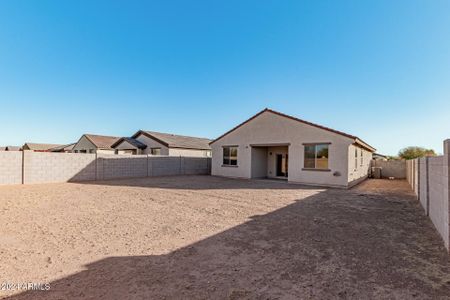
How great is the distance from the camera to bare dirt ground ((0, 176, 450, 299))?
3055 millimetres

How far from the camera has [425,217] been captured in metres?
7.15

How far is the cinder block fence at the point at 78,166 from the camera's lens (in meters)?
13.9

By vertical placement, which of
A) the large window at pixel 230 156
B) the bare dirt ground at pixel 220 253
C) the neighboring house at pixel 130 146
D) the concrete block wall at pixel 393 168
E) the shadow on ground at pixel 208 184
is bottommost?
the shadow on ground at pixel 208 184

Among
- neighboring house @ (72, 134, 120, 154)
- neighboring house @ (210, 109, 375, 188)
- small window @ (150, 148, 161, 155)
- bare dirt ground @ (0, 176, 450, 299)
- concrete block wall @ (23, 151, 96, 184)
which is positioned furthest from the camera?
neighboring house @ (72, 134, 120, 154)

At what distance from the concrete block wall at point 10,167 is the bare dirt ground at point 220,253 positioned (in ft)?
26.6

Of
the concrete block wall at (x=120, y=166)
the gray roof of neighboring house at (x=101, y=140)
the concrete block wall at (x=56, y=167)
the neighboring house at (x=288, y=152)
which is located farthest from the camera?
the gray roof of neighboring house at (x=101, y=140)

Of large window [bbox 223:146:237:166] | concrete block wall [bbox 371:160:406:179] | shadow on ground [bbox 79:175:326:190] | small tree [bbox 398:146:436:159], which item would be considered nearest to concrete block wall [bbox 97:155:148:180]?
shadow on ground [bbox 79:175:326:190]

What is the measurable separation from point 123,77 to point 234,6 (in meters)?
11.6

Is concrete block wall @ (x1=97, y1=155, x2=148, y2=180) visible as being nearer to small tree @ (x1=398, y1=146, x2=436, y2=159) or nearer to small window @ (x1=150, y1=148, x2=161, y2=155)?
small window @ (x1=150, y1=148, x2=161, y2=155)

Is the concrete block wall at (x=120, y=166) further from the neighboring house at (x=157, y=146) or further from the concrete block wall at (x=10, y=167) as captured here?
the neighboring house at (x=157, y=146)

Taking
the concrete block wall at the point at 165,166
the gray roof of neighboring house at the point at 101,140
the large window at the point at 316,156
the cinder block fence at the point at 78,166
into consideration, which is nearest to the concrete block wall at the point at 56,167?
the cinder block fence at the point at 78,166

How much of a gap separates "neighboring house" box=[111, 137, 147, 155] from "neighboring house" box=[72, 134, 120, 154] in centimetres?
241

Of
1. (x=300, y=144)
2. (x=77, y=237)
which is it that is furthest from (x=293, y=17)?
(x=77, y=237)

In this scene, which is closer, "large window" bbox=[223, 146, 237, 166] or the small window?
"large window" bbox=[223, 146, 237, 166]
